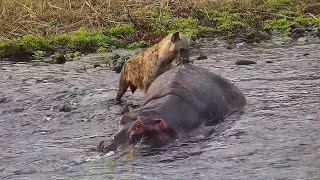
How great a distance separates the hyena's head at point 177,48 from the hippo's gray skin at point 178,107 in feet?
4.77

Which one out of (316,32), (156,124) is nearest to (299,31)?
(316,32)

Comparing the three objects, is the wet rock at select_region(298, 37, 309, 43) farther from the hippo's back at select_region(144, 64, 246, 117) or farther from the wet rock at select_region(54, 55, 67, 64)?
the hippo's back at select_region(144, 64, 246, 117)

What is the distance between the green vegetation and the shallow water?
2.86 meters

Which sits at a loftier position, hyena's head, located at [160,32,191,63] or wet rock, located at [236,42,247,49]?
hyena's head, located at [160,32,191,63]

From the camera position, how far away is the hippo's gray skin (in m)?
7.96

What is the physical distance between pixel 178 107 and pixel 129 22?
422 inches

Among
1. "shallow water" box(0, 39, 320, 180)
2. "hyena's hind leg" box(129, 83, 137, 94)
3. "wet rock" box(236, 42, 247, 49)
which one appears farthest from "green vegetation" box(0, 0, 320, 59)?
"hyena's hind leg" box(129, 83, 137, 94)

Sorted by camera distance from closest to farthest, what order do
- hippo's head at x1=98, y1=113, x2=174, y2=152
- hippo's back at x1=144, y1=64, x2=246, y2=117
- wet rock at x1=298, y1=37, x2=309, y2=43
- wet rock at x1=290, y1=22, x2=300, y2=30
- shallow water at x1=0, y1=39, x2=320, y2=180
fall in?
shallow water at x1=0, y1=39, x2=320, y2=180, hippo's head at x1=98, y1=113, x2=174, y2=152, hippo's back at x1=144, y1=64, x2=246, y2=117, wet rock at x1=298, y1=37, x2=309, y2=43, wet rock at x1=290, y1=22, x2=300, y2=30

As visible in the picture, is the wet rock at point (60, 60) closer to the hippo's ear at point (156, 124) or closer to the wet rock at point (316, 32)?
the wet rock at point (316, 32)

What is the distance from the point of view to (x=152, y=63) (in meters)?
11.5

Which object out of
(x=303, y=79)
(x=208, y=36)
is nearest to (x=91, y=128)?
(x=303, y=79)

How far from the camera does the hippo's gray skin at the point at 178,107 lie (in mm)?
7965

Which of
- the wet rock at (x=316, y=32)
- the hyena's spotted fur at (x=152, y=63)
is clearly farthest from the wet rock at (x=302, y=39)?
the hyena's spotted fur at (x=152, y=63)

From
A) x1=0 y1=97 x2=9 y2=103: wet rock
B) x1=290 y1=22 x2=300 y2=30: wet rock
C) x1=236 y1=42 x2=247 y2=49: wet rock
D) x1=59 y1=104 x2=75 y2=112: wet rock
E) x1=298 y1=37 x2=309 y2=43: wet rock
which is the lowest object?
x1=0 y1=97 x2=9 y2=103: wet rock
